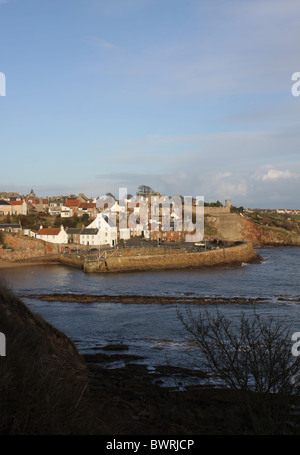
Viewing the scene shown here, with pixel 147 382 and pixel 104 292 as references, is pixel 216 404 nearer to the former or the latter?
pixel 147 382

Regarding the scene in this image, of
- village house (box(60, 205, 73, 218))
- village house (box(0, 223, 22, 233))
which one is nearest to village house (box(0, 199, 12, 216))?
village house (box(60, 205, 73, 218))

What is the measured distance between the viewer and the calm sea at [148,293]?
18263 mm

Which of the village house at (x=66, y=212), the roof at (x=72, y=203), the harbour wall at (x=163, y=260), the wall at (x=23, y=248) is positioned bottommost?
the harbour wall at (x=163, y=260)

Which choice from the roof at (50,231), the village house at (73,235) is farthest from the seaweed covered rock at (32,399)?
the village house at (73,235)

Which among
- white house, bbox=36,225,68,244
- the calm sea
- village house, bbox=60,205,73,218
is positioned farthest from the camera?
village house, bbox=60,205,73,218

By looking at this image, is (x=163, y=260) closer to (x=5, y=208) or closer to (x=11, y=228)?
(x=11, y=228)

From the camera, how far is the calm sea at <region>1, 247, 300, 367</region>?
18263mm

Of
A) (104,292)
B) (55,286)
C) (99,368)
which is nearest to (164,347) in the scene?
(99,368)

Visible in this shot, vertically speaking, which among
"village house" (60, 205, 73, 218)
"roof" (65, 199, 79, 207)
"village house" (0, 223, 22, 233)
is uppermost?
"roof" (65, 199, 79, 207)

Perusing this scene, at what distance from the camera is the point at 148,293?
99.2 feet

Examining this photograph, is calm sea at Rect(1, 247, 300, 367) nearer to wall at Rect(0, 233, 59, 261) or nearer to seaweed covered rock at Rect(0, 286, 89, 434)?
wall at Rect(0, 233, 59, 261)

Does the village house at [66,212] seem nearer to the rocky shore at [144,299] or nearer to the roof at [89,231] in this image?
the roof at [89,231]

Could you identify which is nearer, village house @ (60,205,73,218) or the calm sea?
the calm sea
